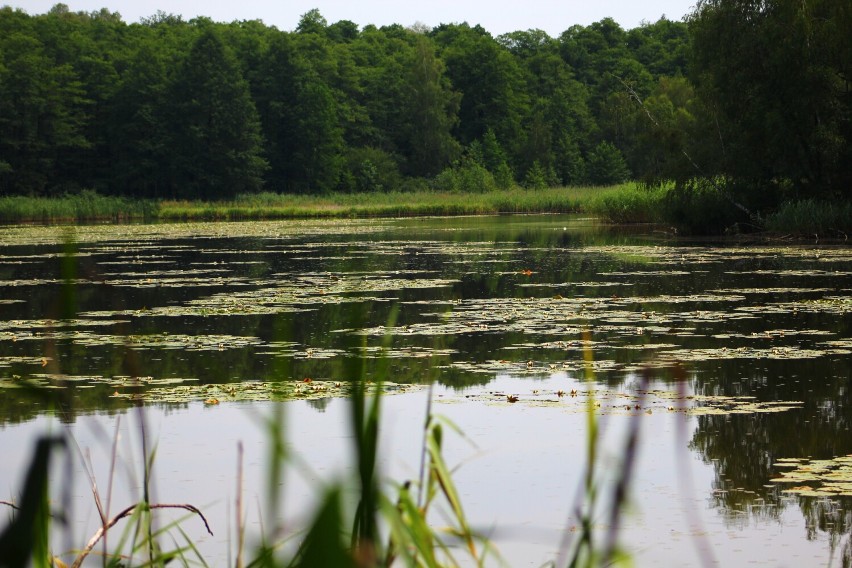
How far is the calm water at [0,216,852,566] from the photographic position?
4.62 m

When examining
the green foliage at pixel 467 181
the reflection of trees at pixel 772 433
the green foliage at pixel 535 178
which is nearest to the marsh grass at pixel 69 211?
the green foliage at pixel 467 181

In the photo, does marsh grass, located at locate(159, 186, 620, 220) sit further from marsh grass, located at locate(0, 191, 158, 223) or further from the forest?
the forest

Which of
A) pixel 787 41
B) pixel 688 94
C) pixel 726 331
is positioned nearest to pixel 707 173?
pixel 787 41

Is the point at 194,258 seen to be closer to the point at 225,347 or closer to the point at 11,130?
the point at 225,347

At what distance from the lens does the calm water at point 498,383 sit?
4617 mm

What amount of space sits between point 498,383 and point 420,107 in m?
72.3

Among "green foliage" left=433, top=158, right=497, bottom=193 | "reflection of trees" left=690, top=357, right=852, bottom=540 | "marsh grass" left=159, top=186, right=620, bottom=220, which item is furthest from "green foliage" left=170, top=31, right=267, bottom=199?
"reflection of trees" left=690, top=357, right=852, bottom=540

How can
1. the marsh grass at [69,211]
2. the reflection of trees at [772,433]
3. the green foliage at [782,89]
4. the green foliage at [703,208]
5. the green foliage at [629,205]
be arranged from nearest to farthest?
the reflection of trees at [772,433]
the green foliage at [782,89]
the green foliage at [703,208]
the green foliage at [629,205]
the marsh grass at [69,211]

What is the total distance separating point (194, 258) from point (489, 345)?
14.0 metres

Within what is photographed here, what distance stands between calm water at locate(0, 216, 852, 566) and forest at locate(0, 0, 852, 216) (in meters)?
8.26

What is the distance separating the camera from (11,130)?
6250 centimetres

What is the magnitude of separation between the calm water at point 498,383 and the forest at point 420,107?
8264 mm

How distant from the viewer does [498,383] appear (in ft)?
28.1

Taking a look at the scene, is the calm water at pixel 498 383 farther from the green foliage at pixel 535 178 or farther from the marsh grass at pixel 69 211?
the green foliage at pixel 535 178
